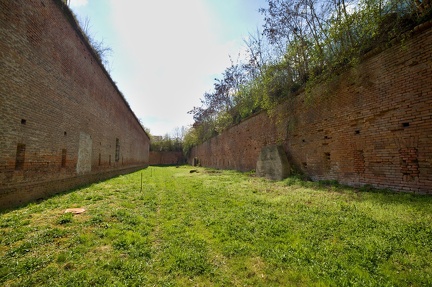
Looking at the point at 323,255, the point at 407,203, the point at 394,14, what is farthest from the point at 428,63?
the point at 323,255

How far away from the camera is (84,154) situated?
9.11 meters

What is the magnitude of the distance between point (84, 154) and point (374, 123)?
11.5m

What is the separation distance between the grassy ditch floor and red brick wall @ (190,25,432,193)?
0.95 m

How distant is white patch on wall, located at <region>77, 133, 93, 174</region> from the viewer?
867cm

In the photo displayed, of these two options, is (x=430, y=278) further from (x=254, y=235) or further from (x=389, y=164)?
(x=389, y=164)

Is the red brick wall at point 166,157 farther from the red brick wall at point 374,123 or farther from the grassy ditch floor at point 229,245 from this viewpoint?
the grassy ditch floor at point 229,245

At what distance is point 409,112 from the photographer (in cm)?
476

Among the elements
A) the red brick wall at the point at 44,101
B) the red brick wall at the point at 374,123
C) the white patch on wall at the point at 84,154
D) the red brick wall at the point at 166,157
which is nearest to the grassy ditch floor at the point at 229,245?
the red brick wall at the point at 374,123

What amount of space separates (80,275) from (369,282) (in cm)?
324

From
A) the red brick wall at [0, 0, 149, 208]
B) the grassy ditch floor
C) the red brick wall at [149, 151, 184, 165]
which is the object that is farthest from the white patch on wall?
the red brick wall at [149, 151, 184, 165]

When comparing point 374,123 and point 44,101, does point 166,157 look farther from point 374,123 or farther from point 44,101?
point 374,123

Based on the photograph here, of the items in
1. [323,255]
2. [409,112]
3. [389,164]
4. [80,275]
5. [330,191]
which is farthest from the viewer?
[330,191]

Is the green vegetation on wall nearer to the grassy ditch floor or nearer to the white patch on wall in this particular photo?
the grassy ditch floor

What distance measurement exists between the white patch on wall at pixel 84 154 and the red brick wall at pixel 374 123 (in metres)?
9.84
